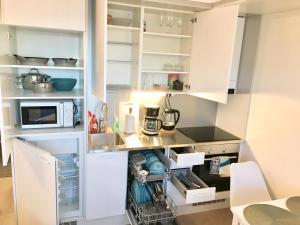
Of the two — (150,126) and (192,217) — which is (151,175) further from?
(192,217)

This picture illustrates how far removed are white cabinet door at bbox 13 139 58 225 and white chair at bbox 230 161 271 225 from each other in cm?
133

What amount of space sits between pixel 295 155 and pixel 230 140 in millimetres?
617

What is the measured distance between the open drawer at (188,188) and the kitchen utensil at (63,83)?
48.4 inches

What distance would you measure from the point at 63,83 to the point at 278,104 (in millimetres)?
1865

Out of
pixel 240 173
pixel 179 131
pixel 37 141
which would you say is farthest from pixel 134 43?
pixel 240 173

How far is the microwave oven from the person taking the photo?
79.7 inches

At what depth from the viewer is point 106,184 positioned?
2.18 m

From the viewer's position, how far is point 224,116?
2826mm

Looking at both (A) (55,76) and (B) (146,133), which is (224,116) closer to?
(B) (146,133)

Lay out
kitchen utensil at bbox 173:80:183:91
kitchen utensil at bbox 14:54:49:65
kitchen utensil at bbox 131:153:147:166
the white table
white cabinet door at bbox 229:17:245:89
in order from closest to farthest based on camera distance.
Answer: the white table, kitchen utensil at bbox 14:54:49:65, kitchen utensil at bbox 131:153:147:166, white cabinet door at bbox 229:17:245:89, kitchen utensil at bbox 173:80:183:91

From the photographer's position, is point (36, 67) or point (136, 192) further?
point (136, 192)

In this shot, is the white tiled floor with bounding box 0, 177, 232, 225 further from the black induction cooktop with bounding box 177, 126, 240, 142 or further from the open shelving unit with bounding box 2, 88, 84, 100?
the open shelving unit with bounding box 2, 88, 84, 100

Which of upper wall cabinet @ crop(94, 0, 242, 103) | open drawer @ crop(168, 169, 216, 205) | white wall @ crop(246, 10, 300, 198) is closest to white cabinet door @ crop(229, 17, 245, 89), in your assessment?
upper wall cabinet @ crop(94, 0, 242, 103)

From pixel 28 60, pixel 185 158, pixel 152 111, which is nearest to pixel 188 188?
pixel 185 158
